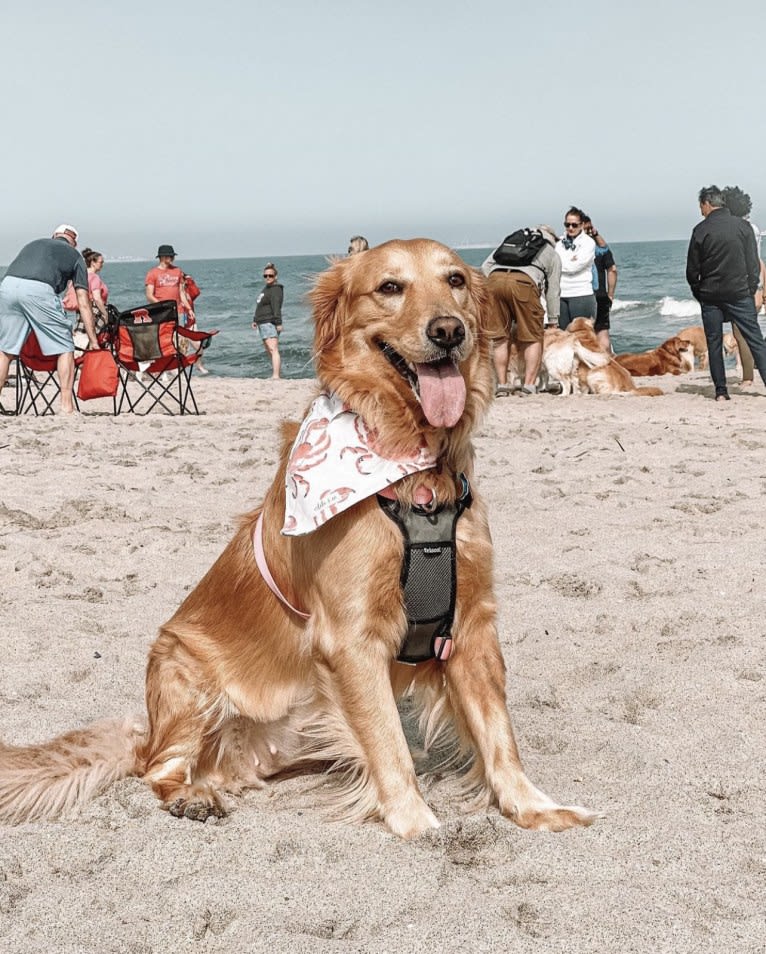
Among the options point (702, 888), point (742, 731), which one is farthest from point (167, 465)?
point (702, 888)

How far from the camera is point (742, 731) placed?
129 inches

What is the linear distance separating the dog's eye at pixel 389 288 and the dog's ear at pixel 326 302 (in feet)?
0.49

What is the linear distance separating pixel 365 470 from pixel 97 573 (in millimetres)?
2766

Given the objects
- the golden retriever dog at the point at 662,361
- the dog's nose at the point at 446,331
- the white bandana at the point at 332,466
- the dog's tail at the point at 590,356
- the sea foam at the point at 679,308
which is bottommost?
the sea foam at the point at 679,308

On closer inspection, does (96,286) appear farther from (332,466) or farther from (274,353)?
(332,466)

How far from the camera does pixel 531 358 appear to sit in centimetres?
1159

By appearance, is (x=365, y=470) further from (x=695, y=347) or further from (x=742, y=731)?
(x=695, y=347)

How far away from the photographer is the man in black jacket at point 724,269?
33.4 ft

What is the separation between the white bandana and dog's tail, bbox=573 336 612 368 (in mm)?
9219

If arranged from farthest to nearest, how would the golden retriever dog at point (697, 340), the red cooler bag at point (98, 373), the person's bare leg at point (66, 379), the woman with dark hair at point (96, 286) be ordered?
1. the golden retriever dog at point (697, 340)
2. the woman with dark hair at point (96, 286)
3. the red cooler bag at point (98, 373)
4. the person's bare leg at point (66, 379)

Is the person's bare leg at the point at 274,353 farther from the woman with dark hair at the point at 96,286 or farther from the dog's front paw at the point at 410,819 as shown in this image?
the dog's front paw at the point at 410,819

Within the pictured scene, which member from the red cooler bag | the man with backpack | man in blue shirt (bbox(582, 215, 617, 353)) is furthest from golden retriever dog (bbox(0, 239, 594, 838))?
man in blue shirt (bbox(582, 215, 617, 353))

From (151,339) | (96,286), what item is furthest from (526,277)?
(96,286)

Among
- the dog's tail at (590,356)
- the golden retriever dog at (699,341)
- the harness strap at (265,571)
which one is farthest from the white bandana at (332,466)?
the golden retriever dog at (699,341)
